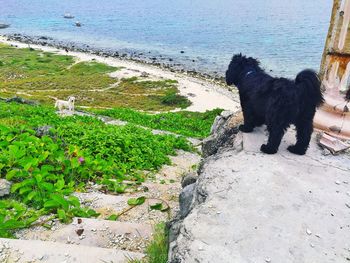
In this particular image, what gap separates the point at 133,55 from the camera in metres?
67.1

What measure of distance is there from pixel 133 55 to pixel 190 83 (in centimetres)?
2548

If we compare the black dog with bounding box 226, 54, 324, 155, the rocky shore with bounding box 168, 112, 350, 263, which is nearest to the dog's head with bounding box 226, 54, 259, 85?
the black dog with bounding box 226, 54, 324, 155

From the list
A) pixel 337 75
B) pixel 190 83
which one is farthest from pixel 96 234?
pixel 190 83

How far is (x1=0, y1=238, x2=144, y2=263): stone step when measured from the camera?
13.1 ft

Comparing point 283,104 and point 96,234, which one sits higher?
point 283,104

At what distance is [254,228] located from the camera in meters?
4.14

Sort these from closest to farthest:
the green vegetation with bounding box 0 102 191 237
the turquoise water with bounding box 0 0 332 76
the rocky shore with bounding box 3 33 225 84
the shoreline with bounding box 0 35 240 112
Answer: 1. the green vegetation with bounding box 0 102 191 237
2. the shoreline with bounding box 0 35 240 112
3. the rocky shore with bounding box 3 33 225 84
4. the turquoise water with bounding box 0 0 332 76

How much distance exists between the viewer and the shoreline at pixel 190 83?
36.9 metres

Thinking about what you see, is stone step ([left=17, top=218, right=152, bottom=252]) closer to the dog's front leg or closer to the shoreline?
the dog's front leg

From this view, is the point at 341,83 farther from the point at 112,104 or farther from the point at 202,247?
the point at 112,104

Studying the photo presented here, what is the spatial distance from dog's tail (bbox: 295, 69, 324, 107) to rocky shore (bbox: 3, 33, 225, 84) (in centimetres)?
4241

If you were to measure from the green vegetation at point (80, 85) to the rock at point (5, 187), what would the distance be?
28100 mm

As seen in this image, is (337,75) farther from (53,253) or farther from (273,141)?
(53,253)

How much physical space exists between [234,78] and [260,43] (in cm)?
7138
